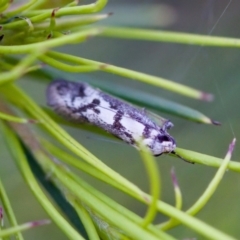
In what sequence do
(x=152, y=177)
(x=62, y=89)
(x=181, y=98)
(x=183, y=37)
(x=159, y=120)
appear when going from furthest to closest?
(x=181, y=98) → (x=62, y=89) → (x=159, y=120) → (x=183, y=37) → (x=152, y=177)

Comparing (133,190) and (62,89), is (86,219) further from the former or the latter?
(62,89)

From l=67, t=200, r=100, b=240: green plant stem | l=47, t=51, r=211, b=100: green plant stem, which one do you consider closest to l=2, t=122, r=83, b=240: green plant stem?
l=67, t=200, r=100, b=240: green plant stem

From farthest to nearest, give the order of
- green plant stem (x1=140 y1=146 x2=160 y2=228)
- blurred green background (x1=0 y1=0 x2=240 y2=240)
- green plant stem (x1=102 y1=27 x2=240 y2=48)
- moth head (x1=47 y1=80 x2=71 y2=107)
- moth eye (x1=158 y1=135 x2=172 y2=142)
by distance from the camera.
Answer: blurred green background (x1=0 y1=0 x2=240 y2=240), moth head (x1=47 y1=80 x2=71 y2=107), moth eye (x1=158 y1=135 x2=172 y2=142), green plant stem (x1=102 y1=27 x2=240 y2=48), green plant stem (x1=140 y1=146 x2=160 y2=228)

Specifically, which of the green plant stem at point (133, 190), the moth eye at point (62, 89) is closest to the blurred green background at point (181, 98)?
the moth eye at point (62, 89)

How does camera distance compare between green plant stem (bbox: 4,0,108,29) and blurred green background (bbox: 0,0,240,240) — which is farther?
blurred green background (bbox: 0,0,240,240)

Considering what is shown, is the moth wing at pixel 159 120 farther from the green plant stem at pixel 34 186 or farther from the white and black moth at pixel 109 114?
the green plant stem at pixel 34 186

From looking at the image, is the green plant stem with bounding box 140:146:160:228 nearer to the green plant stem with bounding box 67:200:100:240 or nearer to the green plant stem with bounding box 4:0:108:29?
the green plant stem with bounding box 67:200:100:240

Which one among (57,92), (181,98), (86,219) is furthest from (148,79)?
(181,98)
